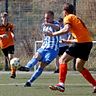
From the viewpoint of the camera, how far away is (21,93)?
10820mm

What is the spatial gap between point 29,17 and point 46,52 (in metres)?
5.38

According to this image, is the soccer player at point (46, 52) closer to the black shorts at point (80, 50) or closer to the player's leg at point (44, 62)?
the player's leg at point (44, 62)

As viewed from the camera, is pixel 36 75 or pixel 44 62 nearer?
pixel 36 75

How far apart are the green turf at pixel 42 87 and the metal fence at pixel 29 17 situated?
290 centimetres

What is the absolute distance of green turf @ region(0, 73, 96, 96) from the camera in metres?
10.8

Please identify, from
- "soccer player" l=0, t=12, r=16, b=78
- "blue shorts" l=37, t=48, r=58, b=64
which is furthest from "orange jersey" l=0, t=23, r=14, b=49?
"blue shorts" l=37, t=48, r=58, b=64

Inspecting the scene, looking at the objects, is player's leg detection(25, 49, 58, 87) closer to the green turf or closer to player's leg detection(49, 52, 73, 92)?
the green turf

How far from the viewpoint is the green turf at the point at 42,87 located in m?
10.8

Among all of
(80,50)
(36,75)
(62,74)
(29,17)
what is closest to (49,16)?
(36,75)

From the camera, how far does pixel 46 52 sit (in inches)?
493

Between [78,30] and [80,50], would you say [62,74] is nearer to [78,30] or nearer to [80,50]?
[80,50]

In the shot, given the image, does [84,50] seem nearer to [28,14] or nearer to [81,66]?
[81,66]

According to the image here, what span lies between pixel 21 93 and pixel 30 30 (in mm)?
7438

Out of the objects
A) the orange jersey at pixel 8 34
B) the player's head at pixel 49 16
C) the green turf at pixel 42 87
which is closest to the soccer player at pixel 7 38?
the orange jersey at pixel 8 34
